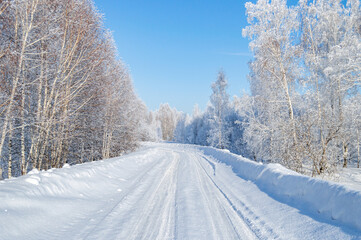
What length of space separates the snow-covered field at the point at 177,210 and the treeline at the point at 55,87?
321 centimetres

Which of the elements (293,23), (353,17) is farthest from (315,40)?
(353,17)

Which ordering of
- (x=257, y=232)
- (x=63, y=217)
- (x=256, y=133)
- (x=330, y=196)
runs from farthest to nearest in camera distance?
(x=256, y=133)
(x=63, y=217)
(x=330, y=196)
(x=257, y=232)

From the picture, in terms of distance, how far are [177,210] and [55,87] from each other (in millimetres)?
8960

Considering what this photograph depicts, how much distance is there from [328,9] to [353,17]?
1.72m

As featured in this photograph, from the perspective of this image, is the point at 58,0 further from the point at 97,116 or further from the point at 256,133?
the point at 256,133

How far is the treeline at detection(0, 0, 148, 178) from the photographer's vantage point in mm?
7195

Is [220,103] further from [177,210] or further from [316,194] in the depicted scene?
[177,210]

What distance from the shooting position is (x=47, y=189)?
15.7 ft

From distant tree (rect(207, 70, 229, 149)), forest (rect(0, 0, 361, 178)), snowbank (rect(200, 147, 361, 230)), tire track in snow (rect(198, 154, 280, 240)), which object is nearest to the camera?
snowbank (rect(200, 147, 361, 230))

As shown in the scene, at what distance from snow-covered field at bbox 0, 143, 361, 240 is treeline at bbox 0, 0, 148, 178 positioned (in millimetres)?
3209

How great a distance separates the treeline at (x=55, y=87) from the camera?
283 inches

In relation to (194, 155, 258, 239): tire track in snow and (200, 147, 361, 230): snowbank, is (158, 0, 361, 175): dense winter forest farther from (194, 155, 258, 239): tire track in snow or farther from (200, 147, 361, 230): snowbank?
(194, 155, 258, 239): tire track in snow

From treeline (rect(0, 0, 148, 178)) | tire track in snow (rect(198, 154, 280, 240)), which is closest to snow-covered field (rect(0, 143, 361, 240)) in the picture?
tire track in snow (rect(198, 154, 280, 240))

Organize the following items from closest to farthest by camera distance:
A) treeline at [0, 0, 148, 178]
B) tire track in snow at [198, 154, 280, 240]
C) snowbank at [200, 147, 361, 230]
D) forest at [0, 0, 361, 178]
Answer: snowbank at [200, 147, 361, 230] < tire track in snow at [198, 154, 280, 240] < treeline at [0, 0, 148, 178] < forest at [0, 0, 361, 178]
